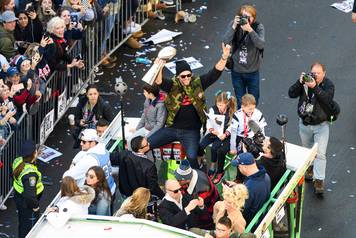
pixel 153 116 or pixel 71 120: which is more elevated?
pixel 153 116

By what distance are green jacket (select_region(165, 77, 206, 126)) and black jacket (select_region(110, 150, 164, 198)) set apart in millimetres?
1422

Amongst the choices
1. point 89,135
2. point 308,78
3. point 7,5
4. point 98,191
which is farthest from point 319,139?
point 7,5

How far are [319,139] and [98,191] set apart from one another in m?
3.96

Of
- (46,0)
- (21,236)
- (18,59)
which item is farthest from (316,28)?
(21,236)

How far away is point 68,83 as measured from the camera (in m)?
18.0

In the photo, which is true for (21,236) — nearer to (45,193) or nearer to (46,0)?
(45,193)

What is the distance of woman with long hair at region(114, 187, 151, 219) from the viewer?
43.0 feet

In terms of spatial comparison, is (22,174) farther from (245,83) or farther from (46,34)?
(245,83)

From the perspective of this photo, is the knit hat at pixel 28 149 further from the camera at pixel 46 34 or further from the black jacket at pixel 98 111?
the camera at pixel 46 34

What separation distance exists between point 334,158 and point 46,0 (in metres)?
5.37

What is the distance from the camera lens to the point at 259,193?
44.8 ft

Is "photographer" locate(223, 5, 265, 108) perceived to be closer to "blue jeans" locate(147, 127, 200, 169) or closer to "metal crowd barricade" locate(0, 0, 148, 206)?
"blue jeans" locate(147, 127, 200, 169)

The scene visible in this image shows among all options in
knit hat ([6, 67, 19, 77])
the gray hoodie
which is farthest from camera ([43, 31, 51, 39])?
the gray hoodie

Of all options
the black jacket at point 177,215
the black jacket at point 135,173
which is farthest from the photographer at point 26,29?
the black jacket at point 177,215
